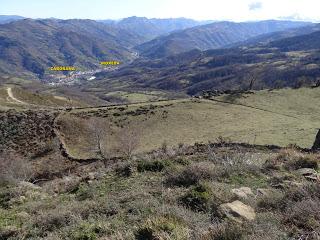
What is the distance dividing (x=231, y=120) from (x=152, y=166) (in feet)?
157

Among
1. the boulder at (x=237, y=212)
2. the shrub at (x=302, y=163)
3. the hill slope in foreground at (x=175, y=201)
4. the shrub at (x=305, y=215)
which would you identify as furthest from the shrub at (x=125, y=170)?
the shrub at (x=305, y=215)

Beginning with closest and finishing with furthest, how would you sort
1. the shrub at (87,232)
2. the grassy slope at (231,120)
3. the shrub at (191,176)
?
1. the shrub at (87,232)
2. the shrub at (191,176)
3. the grassy slope at (231,120)

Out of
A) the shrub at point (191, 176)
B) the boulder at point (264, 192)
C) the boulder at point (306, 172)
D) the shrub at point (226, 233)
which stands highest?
the shrub at point (226, 233)

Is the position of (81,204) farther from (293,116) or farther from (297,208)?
(293,116)

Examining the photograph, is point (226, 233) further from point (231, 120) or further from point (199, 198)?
point (231, 120)

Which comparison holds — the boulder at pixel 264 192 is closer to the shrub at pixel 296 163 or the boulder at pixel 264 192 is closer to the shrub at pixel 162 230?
the shrub at pixel 296 163

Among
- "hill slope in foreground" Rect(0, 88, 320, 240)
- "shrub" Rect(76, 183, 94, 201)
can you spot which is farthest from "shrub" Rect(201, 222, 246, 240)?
"shrub" Rect(76, 183, 94, 201)

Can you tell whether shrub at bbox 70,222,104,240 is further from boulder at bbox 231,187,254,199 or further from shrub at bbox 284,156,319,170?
shrub at bbox 284,156,319,170

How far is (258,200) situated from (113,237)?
439cm

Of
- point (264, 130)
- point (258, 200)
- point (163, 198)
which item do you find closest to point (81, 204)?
point (163, 198)

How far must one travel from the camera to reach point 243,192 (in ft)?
40.0

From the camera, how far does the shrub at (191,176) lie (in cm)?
1398

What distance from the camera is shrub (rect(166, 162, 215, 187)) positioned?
14.0 meters

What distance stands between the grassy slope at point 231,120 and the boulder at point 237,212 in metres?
37.6
